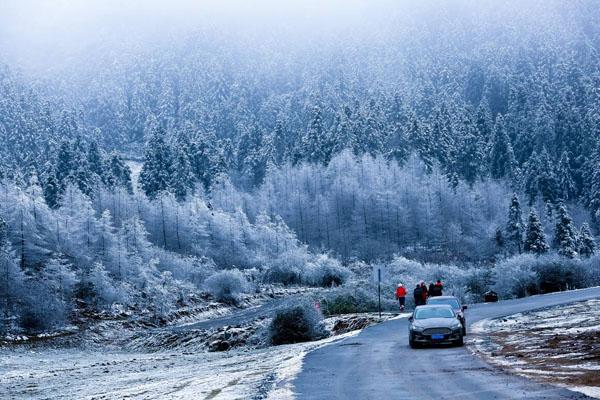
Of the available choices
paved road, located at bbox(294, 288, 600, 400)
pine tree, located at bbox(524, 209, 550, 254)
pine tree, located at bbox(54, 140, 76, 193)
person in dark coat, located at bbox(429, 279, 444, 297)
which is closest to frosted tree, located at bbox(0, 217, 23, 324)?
person in dark coat, located at bbox(429, 279, 444, 297)

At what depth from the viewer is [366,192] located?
138 metres

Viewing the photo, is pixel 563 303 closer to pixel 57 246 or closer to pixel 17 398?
pixel 17 398

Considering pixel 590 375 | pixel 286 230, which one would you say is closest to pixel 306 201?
pixel 286 230

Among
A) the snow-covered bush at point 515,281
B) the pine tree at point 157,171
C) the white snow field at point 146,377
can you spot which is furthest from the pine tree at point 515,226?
the white snow field at point 146,377

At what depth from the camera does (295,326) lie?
40281 mm

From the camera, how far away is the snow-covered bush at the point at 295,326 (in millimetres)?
40219

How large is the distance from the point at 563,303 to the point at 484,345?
16911 mm

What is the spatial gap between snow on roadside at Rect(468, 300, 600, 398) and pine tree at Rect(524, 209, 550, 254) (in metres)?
49.2

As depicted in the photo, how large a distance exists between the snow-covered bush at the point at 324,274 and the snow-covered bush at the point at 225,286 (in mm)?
20075

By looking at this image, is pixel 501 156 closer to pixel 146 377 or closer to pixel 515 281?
pixel 515 281

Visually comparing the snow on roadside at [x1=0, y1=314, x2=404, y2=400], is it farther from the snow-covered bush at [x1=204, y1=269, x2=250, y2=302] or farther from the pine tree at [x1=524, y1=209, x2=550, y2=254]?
the pine tree at [x1=524, y1=209, x2=550, y2=254]

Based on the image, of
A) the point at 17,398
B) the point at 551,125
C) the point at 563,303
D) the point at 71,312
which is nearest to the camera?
the point at 17,398

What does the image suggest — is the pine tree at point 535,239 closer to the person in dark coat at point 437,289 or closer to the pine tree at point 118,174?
the person in dark coat at point 437,289

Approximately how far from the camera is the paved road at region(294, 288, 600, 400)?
1558cm
